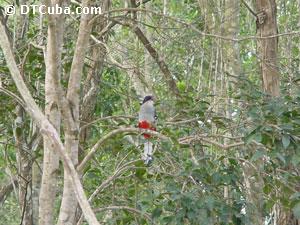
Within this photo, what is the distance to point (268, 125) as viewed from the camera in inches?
96.0

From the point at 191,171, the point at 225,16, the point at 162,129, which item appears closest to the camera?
the point at 191,171

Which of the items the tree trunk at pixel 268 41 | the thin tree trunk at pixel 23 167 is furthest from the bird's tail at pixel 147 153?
the tree trunk at pixel 268 41

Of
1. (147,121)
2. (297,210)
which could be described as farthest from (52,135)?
(147,121)

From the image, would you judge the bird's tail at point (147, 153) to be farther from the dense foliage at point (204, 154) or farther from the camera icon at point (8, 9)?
the camera icon at point (8, 9)

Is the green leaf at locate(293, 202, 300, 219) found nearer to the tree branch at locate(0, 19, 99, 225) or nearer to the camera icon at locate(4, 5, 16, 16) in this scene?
the tree branch at locate(0, 19, 99, 225)

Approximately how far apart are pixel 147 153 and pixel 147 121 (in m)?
0.50

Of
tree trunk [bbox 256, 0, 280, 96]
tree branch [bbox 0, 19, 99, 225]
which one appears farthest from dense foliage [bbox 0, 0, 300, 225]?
tree branch [bbox 0, 19, 99, 225]

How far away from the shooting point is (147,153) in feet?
9.57

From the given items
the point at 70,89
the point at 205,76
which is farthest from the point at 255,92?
the point at 205,76

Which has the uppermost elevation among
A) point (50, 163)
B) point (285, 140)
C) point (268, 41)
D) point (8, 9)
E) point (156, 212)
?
point (8, 9)

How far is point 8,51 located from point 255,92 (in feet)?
3.89

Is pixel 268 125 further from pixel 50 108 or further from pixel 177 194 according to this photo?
pixel 50 108

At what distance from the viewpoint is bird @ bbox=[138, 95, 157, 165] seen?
9.42 feet

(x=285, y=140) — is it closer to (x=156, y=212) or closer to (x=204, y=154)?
(x=156, y=212)
